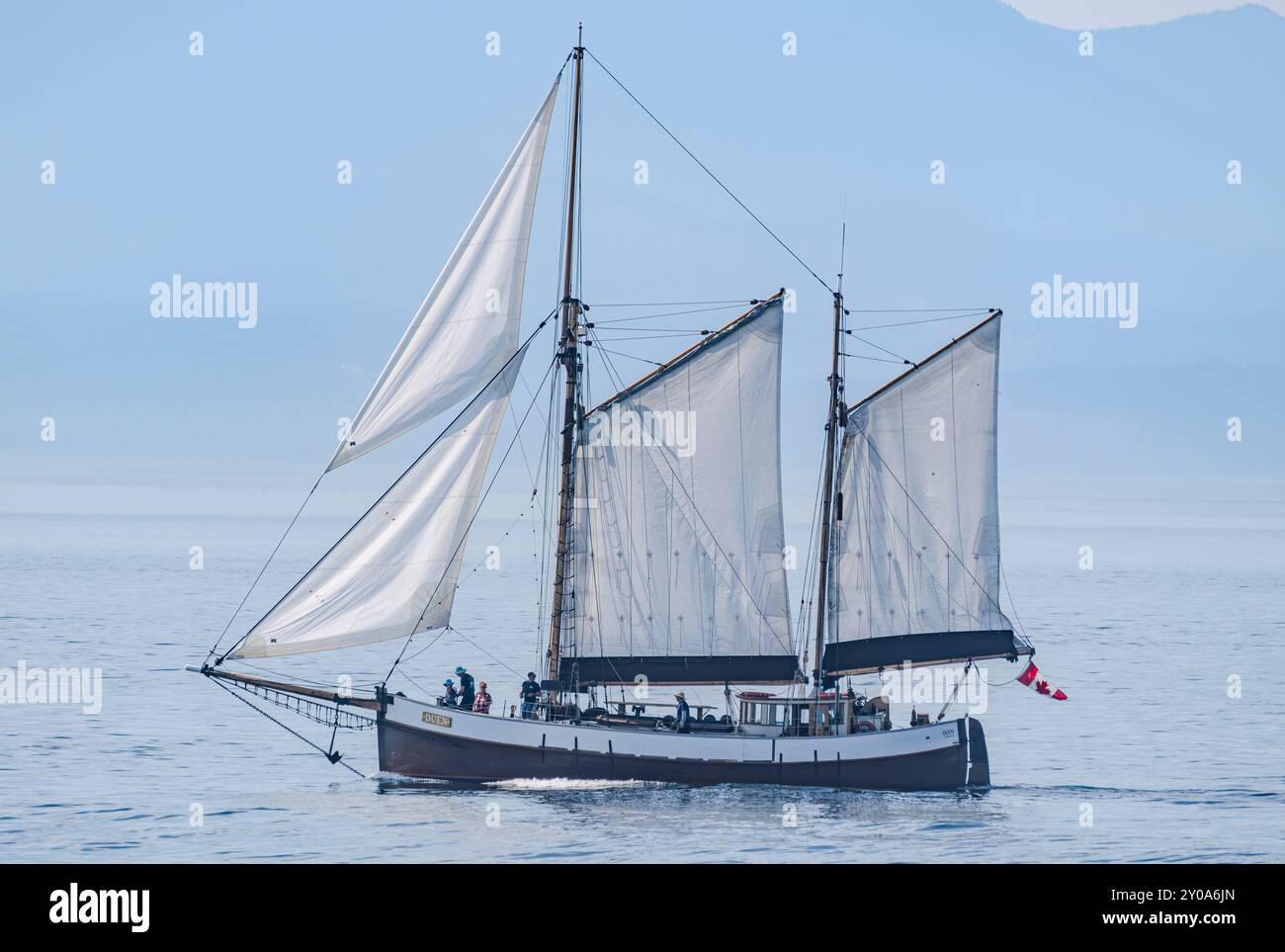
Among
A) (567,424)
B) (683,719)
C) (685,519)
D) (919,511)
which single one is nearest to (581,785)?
(683,719)

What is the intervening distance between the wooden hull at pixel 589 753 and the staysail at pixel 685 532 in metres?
2.55

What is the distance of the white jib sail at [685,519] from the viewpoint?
4944cm

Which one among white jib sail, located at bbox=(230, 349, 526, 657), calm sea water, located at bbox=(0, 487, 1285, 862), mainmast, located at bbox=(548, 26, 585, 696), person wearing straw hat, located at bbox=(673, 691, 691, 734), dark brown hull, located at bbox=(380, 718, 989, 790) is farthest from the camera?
mainmast, located at bbox=(548, 26, 585, 696)

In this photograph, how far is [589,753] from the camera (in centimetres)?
4709

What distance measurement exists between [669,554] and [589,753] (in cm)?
601

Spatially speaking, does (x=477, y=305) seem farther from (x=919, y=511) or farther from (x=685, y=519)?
(x=919, y=511)

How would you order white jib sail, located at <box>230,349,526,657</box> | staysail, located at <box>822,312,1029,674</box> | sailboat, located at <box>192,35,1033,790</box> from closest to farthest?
white jib sail, located at <box>230,349,526,657</box>, sailboat, located at <box>192,35,1033,790</box>, staysail, located at <box>822,312,1029,674</box>

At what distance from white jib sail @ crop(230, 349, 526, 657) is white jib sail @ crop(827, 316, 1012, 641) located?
10781mm

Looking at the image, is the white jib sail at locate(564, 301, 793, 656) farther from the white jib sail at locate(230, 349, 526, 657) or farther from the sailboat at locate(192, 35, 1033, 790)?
the white jib sail at locate(230, 349, 526, 657)

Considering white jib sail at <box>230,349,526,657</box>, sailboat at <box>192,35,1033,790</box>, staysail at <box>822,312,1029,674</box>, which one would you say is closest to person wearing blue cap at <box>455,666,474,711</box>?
sailboat at <box>192,35,1033,790</box>

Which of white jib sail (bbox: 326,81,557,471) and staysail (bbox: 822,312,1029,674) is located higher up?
white jib sail (bbox: 326,81,557,471)

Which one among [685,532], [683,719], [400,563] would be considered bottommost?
[683,719]

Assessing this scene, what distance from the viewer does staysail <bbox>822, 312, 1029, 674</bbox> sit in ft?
168

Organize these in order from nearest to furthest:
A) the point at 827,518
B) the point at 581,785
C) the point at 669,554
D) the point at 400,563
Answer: the point at 400,563 < the point at 581,785 < the point at 669,554 < the point at 827,518
